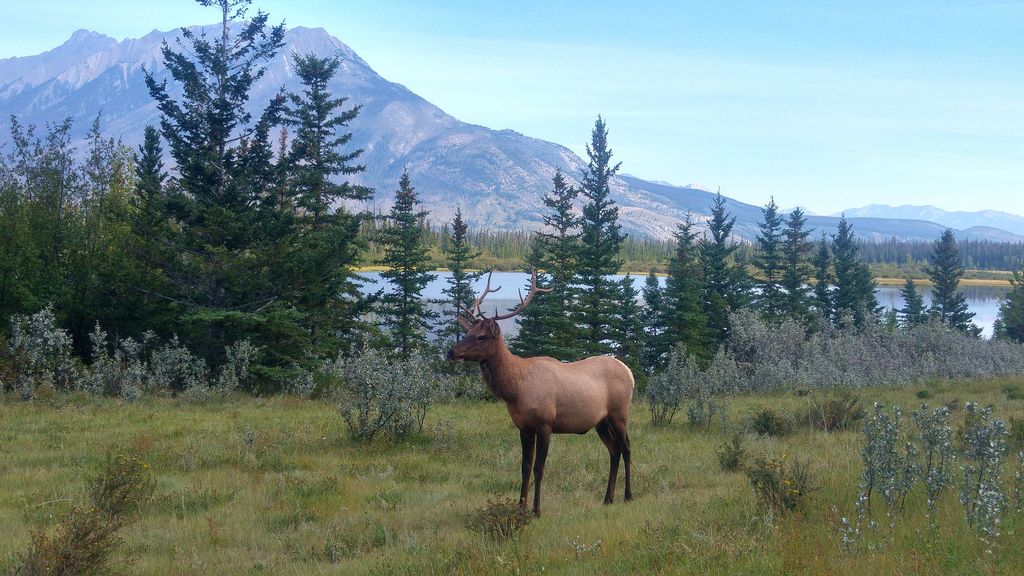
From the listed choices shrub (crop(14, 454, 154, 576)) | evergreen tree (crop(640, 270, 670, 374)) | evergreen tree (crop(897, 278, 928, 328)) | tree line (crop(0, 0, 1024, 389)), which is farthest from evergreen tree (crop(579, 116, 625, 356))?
evergreen tree (crop(897, 278, 928, 328))

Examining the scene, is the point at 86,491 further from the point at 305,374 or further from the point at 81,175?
the point at 81,175

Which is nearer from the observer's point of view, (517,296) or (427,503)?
(427,503)

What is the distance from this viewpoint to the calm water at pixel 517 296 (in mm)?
72562

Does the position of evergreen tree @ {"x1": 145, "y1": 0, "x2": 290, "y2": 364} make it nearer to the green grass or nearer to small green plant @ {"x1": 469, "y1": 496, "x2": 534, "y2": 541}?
the green grass

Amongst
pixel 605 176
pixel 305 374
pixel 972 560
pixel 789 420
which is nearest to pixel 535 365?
pixel 972 560

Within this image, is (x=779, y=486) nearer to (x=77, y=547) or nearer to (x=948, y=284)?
(x=77, y=547)

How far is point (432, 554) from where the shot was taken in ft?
20.5

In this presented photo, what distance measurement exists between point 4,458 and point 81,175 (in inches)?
1190

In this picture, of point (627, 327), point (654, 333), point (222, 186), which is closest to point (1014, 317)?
point (654, 333)

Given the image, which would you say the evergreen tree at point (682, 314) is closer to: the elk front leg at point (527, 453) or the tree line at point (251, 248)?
the tree line at point (251, 248)

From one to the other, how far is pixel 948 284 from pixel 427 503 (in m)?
64.5

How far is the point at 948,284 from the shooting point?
59406 mm

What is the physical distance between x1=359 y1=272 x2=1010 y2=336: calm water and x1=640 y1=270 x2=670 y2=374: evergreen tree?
20.3m

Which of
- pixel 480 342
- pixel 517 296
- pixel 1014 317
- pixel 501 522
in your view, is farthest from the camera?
pixel 517 296
